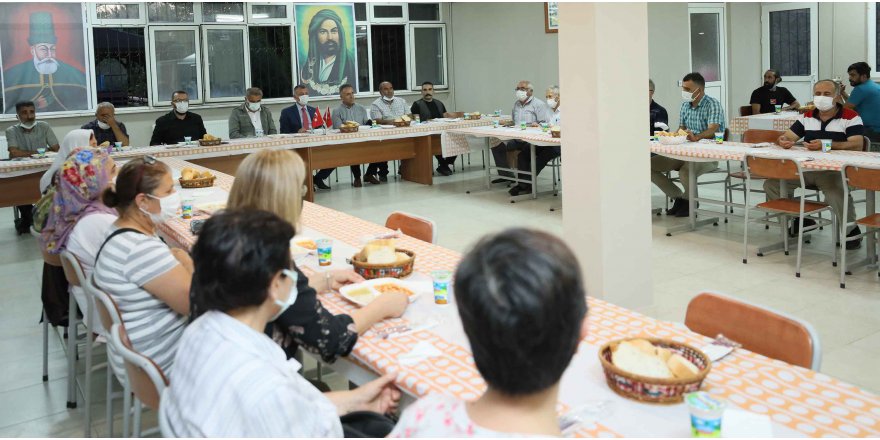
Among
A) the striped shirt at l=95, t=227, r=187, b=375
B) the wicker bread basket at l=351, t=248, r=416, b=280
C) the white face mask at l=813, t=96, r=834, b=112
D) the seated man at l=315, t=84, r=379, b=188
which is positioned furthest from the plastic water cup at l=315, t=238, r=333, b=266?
the seated man at l=315, t=84, r=379, b=188

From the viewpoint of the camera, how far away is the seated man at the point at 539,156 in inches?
334

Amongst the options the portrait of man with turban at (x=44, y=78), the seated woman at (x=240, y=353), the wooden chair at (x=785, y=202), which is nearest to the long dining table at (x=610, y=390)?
the seated woman at (x=240, y=353)

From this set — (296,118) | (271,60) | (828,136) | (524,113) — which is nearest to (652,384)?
(828,136)

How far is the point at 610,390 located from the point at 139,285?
1600mm

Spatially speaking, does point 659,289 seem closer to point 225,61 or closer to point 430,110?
point 430,110

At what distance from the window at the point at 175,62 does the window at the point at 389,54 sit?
280cm

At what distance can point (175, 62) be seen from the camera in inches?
420

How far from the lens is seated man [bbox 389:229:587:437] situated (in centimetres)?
120

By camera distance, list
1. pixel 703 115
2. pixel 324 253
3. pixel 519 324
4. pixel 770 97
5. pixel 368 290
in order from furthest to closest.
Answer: pixel 770 97 → pixel 703 115 → pixel 324 253 → pixel 368 290 → pixel 519 324

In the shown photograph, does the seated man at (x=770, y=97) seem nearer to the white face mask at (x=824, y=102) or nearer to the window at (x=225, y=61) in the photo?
the white face mask at (x=824, y=102)

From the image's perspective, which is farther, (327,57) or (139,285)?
(327,57)

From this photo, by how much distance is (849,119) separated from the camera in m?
5.88

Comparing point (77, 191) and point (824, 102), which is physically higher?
point (824, 102)

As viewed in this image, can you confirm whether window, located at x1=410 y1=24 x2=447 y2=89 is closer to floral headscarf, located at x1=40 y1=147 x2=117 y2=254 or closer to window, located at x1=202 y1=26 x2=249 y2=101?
window, located at x1=202 y1=26 x2=249 y2=101
